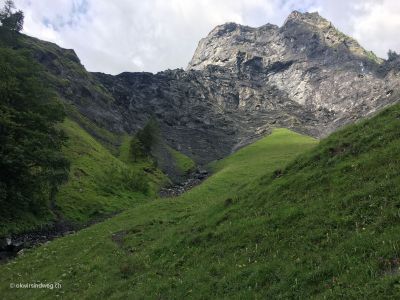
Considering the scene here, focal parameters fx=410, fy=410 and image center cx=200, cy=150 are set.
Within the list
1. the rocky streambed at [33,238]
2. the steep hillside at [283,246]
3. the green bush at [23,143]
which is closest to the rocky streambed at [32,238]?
the rocky streambed at [33,238]

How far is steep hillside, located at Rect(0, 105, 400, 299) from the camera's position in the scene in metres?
15.4

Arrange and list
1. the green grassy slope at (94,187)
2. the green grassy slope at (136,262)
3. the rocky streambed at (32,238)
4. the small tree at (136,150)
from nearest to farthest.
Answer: the green grassy slope at (136,262)
the rocky streambed at (32,238)
the green grassy slope at (94,187)
the small tree at (136,150)

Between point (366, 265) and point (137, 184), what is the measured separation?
233ft

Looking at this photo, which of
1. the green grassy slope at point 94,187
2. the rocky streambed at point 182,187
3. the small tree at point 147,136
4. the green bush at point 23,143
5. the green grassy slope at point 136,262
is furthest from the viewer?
the small tree at point 147,136

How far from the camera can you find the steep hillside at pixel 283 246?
50.6ft

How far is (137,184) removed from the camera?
82812 mm

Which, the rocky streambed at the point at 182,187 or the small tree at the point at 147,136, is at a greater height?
the small tree at the point at 147,136

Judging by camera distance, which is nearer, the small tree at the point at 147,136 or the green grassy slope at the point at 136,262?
the green grassy slope at the point at 136,262

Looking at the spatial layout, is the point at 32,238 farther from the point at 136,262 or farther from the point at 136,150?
the point at 136,150

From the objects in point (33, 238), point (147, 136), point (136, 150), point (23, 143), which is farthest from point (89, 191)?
point (147, 136)

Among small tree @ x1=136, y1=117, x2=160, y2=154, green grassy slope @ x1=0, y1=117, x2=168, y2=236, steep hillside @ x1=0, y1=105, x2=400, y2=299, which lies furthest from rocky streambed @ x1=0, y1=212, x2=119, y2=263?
small tree @ x1=136, y1=117, x2=160, y2=154

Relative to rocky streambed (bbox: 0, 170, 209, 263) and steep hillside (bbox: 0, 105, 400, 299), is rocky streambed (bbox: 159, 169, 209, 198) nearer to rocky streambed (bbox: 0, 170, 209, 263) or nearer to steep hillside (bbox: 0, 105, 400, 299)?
rocky streambed (bbox: 0, 170, 209, 263)

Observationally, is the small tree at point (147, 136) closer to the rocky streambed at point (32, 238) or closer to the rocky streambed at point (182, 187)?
the rocky streambed at point (182, 187)

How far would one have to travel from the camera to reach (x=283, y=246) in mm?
19297
